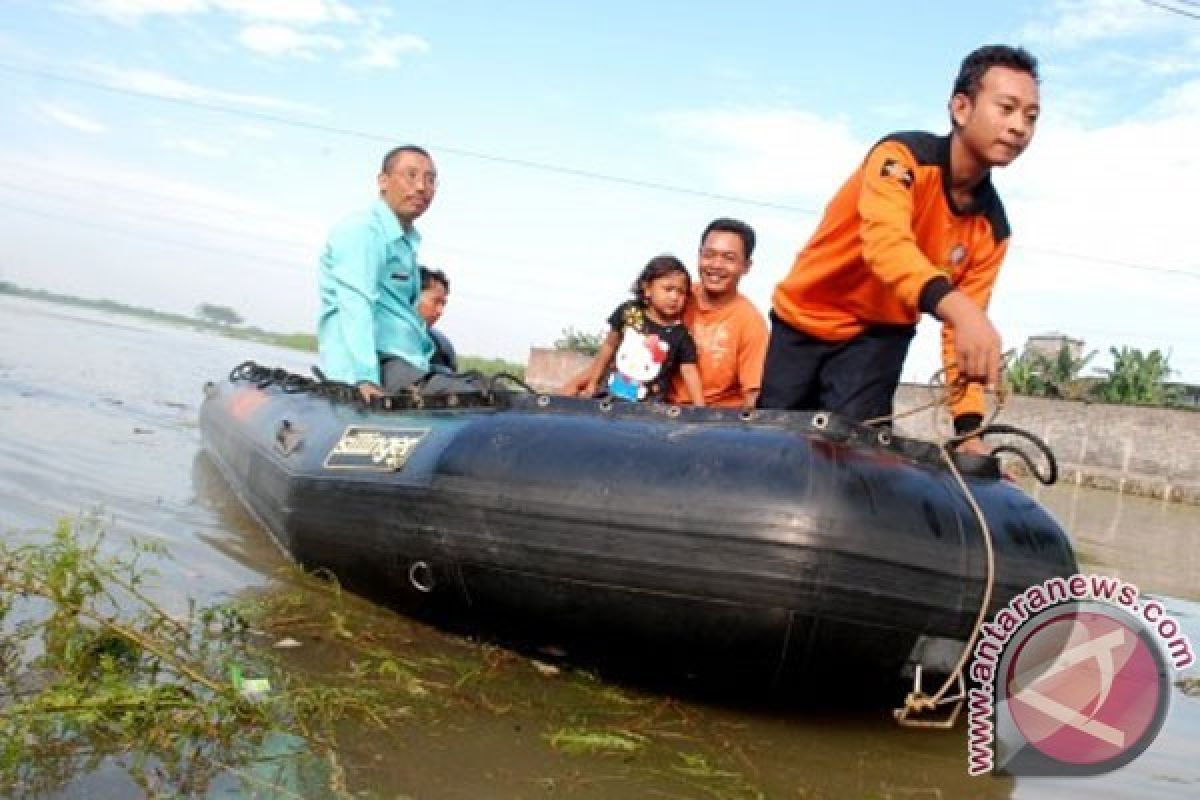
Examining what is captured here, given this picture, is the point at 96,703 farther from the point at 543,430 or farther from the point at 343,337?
the point at 343,337

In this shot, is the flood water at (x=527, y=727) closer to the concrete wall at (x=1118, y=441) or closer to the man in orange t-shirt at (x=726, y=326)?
the man in orange t-shirt at (x=726, y=326)

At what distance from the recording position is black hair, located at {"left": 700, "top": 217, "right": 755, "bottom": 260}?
491 centimetres

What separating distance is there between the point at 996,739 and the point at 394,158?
3700 mm

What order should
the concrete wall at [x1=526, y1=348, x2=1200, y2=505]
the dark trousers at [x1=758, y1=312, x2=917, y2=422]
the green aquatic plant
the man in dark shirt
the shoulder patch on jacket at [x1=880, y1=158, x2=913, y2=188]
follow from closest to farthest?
1. the green aquatic plant
2. the shoulder patch on jacket at [x1=880, y1=158, x2=913, y2=188]
3. the dark trousers at [x1=758, y1=312, x2=917, y2=422]
4. the man in dark shirt
5. the concrete wall at [x1=526, y1=348, x2=1200, y2=505]

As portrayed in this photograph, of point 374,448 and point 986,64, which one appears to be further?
point 374,448

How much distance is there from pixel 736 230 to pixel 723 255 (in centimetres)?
14

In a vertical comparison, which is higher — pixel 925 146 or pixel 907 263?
pixel 925 146

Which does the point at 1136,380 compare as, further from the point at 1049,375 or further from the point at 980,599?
the point at 980,599

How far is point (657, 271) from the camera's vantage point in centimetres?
495

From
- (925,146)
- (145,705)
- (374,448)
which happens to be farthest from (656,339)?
(145,705)

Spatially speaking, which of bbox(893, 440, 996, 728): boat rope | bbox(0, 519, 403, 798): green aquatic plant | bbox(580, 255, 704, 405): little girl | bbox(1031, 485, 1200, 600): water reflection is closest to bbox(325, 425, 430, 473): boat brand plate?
bbox(0, 519, 403, 798): green aquatic plant

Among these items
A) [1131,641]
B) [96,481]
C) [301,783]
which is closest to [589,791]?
[301,783]

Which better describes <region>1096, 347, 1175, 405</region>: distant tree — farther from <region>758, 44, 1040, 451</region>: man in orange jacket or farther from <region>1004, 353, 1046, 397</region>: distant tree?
<region>758, 44, 1040, 451</region>: man in orange jacket

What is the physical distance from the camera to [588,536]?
3.00 m
